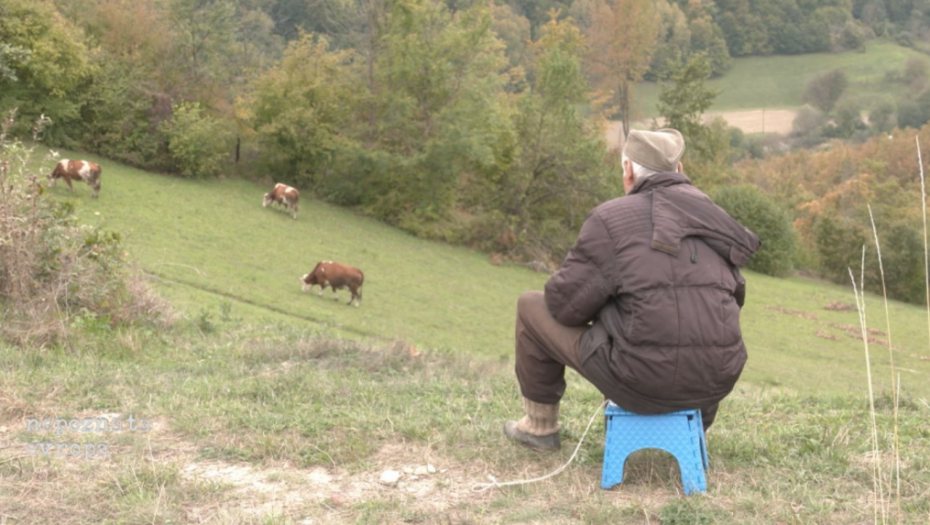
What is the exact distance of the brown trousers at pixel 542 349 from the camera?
4.05 meters

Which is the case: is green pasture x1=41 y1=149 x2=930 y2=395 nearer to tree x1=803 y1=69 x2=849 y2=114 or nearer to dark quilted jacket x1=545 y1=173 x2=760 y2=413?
dark quilted jacket x1=545 y1=173 x2=760 y2=413

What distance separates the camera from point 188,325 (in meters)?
9.09

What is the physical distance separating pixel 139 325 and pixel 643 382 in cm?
582

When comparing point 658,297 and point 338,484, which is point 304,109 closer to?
point 338,484

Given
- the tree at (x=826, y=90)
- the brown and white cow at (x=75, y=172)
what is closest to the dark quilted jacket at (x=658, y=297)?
the brown and white cow at (x=75, y=172)

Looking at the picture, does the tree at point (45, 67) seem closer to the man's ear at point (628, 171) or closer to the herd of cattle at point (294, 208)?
the herd of cattle at point (294, 208)

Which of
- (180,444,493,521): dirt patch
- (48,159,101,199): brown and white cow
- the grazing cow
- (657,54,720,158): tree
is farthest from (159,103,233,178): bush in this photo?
(657,54,720,158): tree

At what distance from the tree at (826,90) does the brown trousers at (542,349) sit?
10699 cm

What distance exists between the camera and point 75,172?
25.1 metres

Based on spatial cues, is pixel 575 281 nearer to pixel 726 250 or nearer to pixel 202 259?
pixel 726 250

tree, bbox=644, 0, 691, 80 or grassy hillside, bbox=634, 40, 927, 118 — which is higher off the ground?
tree, bbox=644, 0, 691, 80

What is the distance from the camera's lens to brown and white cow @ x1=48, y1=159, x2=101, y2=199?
2496cm

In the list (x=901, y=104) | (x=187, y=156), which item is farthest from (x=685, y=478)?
(x=901, y=104)

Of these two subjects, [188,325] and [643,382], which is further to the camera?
[188,325]
